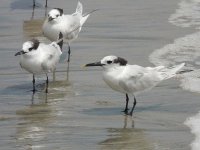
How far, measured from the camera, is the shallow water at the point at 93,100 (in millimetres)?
7707

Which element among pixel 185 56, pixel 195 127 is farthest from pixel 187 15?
pixel 195 127

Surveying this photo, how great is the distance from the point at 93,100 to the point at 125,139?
1765mm

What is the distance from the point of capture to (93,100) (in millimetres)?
9438

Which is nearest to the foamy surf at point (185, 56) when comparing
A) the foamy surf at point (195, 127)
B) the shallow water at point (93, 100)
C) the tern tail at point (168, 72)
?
the shallow water at point (93, 100)

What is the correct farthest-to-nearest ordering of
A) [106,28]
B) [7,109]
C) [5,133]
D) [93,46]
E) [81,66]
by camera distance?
[106,28] → [93,46] → [81,66] → [7,109] → [5,133]

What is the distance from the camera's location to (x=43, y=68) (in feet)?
32.8

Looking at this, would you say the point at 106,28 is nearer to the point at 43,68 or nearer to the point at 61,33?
the point at 61,33

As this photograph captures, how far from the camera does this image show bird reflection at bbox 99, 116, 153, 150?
7453 millimetres

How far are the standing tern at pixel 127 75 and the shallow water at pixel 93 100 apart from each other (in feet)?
0.90

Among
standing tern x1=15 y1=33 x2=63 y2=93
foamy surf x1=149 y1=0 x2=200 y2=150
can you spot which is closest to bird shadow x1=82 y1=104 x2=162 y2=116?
foamy surf x1=149 y1=0 x2=200 y2=150

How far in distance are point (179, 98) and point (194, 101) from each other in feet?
0.92

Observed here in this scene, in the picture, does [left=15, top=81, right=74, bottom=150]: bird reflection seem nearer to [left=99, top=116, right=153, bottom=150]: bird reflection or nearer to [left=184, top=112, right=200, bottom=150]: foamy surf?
[left=99, top=116, right=153, bottom=150]: bird reflection

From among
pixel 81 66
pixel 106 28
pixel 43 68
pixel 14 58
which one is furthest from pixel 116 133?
pixel 106 28

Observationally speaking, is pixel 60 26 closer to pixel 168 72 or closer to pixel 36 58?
pixel 36 58
